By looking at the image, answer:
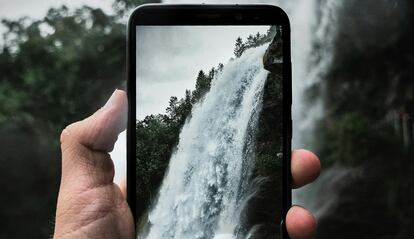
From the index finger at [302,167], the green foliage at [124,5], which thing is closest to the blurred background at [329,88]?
the green foliage at [124,5]

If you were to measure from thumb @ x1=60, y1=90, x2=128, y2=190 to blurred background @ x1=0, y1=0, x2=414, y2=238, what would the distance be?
63 centimetres

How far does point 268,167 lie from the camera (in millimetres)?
563

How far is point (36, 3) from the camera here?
3.78 feet

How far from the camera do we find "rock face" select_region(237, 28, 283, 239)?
56 cm

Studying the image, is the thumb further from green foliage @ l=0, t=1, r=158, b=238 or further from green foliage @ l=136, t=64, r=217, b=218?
green foliage @ l=0, t=1, r=158, b=238

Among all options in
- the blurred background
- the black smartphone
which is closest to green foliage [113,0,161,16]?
the blurred background

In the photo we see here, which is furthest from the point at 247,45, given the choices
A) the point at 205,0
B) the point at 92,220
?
the point at 205,0

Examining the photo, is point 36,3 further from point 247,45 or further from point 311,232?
point 311,232

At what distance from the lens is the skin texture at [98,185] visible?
55cm

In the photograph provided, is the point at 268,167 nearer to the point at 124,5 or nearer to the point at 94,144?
the point at 94,144

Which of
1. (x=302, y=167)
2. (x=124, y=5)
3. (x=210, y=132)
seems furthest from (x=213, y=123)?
(x=124, y=5)

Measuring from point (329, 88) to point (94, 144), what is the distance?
795mm

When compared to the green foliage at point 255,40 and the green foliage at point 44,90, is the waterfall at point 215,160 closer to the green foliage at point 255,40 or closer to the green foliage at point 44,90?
the green foliage at point 255,40

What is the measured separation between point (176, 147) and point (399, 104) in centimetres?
83
